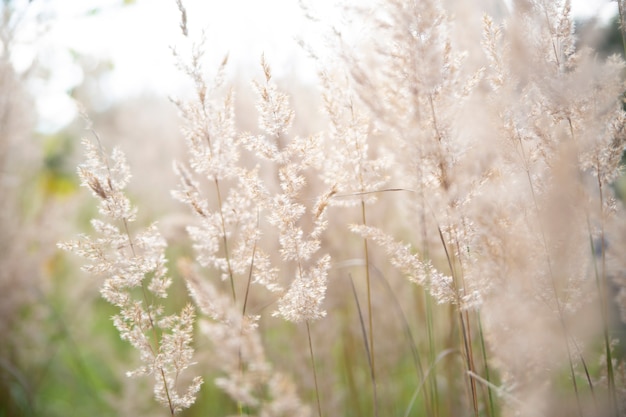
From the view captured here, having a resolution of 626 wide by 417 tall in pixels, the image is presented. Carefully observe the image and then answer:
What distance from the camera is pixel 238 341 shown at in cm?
106

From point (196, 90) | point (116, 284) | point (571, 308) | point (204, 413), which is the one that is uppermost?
point (196, 90)

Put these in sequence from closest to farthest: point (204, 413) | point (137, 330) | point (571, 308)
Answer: point (137, 330) → point (571, 308) → point (204, 413)

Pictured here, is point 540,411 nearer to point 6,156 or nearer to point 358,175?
point 358,175

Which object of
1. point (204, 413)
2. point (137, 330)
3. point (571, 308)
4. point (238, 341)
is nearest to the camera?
point (238, 341)

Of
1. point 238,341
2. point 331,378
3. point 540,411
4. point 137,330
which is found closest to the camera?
point 238,341

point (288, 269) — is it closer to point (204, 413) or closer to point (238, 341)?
point (204, 413)

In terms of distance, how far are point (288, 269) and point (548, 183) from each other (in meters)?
1.51

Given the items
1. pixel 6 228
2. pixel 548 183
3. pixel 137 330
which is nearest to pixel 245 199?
pixel 137 330

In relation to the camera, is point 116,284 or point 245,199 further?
point 245,199

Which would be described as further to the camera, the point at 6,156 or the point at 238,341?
the point at 6,156

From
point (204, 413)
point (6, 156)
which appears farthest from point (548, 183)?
point (6, 156)

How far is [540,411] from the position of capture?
124 cm

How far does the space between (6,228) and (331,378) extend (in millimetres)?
2122

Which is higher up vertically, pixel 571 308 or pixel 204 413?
pixel 571 308
